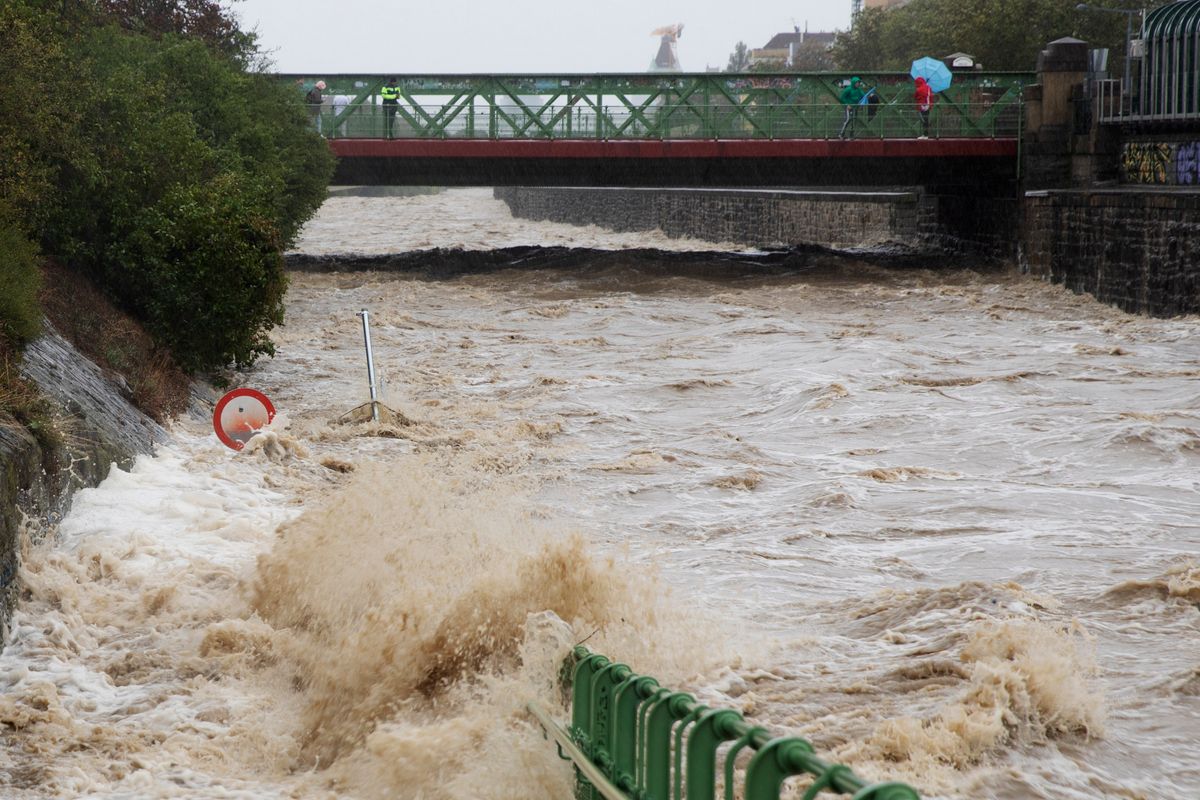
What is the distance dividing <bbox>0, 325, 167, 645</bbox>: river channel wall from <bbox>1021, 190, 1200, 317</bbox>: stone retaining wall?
52.8 feet

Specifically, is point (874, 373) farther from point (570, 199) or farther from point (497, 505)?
point (570, 199)

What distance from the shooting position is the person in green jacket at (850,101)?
106 feet

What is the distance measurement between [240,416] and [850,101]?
2280cm

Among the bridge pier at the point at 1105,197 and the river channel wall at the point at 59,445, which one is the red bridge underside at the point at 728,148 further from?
the river channel wall at the point at 59,445

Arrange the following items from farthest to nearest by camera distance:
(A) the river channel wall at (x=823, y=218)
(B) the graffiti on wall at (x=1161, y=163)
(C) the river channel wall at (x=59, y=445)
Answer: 1. (A) the river channel wall at (x=823, y=218)
2. (B) the graffiti on wall at (x=1161, y=163)
3. (C) the river channel wall at (x=59, y=445)

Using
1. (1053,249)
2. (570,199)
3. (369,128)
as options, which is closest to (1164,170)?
(1053,249)

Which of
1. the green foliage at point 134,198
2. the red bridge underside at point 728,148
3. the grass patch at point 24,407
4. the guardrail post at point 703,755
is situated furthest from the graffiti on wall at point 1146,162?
the guardrail post at point 703,755

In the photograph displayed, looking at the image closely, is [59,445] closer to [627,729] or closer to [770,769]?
[627,729]

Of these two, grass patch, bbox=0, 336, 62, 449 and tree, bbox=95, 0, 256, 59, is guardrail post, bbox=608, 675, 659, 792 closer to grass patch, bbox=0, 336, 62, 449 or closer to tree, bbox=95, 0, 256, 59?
grass patch, bbox=0, 336, 62, 449

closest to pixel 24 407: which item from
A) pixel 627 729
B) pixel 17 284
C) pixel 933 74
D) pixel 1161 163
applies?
pixel 17 284

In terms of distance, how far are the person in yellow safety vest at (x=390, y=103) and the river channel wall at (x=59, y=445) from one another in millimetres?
20278

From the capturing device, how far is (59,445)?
10070mm

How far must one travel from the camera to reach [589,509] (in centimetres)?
1161

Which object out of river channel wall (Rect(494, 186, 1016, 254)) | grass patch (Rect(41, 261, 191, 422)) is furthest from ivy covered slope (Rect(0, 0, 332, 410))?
river channel wall (Rect(494, 186, 1016, 254))
